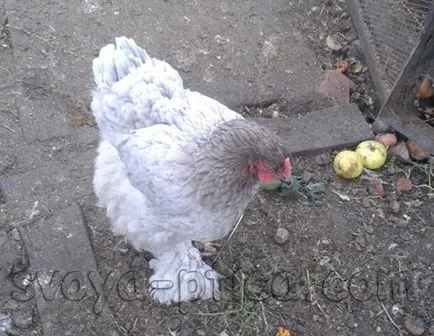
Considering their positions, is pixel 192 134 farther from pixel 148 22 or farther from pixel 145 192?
pixel 148 22

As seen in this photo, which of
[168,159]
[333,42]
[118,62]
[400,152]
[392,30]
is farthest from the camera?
[333,42]

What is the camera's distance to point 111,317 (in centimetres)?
314

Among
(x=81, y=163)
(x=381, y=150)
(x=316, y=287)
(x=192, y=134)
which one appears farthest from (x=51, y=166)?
(x=381, y=150)

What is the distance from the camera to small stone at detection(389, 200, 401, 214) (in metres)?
3.72

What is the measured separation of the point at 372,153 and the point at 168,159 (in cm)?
175

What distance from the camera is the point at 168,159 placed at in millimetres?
2699

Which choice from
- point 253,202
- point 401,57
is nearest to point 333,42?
point 401,57

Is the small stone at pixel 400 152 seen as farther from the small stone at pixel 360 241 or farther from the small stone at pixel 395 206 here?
the small stone at pixel 360 241

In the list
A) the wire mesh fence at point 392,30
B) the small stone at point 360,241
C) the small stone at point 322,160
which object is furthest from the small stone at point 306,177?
the wire mesh fence at point 392,30

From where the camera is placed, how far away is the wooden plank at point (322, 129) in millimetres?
3938

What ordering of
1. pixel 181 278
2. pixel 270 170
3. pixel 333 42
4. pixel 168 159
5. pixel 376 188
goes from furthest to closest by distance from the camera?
pixel 333 42
pixel 376 188
pixel 181 278
pixel 168 159
pixel 270 170

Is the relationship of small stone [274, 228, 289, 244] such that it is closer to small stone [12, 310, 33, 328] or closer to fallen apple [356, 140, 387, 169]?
fallen apple [356, 140, 387, 169]

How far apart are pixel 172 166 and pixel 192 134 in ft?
0.63

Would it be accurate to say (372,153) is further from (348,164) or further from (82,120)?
(82,120)
